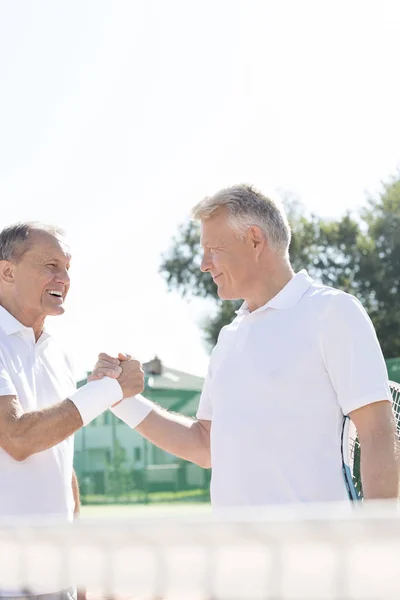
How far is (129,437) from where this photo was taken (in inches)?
691

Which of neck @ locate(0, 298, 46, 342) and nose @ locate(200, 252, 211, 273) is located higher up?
nose @ locate(200, 252, 211, 273)

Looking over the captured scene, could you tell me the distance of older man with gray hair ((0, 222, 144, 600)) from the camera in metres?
2.73

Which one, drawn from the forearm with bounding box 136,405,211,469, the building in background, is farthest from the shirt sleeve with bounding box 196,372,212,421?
the building in background

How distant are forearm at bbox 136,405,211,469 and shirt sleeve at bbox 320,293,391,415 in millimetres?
889

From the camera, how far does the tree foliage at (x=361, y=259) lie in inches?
1180

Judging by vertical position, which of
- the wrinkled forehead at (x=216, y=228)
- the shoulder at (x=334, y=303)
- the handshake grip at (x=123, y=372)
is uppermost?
the wrinkled forehead at (x=216, y=228)

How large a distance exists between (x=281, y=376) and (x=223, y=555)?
1.47 m

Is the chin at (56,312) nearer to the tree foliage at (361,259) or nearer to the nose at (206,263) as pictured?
the nose at (206,263)

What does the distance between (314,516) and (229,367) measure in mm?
1770

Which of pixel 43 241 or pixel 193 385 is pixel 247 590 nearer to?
pixel 43 241

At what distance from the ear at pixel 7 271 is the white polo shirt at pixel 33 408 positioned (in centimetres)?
11

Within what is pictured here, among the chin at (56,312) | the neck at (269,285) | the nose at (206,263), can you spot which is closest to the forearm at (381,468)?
the neck at (269,285)

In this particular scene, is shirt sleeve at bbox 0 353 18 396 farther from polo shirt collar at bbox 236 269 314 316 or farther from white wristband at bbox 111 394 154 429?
polo shirt collar at bbox 236 269 314 316

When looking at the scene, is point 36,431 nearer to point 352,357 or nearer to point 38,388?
point 38,388
